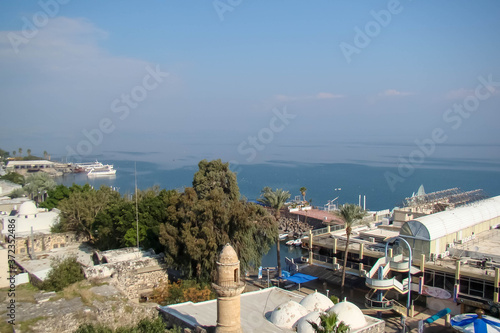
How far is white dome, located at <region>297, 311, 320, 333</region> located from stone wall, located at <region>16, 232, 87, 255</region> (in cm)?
2269

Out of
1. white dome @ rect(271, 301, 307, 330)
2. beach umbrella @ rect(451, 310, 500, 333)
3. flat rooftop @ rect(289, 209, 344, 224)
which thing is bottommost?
flat rooftop @ rect(289, 209, 344, 224)

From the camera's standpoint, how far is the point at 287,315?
54.5 feet

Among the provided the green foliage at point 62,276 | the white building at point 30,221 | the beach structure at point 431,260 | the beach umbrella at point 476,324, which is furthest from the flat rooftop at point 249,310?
the white building at point 30,221

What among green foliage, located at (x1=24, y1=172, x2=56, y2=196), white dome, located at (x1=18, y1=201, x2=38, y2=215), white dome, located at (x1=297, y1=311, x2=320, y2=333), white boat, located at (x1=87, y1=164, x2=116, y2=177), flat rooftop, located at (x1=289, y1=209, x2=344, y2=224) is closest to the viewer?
white dome, located at (x1=297, y1=311, x2=320, y2=333)

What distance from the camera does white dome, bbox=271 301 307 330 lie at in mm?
16438

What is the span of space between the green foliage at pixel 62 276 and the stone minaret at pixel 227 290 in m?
11.2

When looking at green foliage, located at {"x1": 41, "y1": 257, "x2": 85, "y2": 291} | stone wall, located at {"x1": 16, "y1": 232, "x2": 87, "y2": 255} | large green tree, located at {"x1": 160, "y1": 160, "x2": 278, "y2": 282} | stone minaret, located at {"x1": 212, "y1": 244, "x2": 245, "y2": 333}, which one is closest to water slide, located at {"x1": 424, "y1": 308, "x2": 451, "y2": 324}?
large green tree, located at {"x1": 160, "y1": 160, "x2": 278, "y2": 282}

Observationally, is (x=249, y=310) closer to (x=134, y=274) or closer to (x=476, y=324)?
(x=134, y=274)

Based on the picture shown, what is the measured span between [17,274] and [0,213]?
18246mm

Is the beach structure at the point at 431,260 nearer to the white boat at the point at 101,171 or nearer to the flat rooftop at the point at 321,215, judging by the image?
the flat rooftop at the point at 321,215

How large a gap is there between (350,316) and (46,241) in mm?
25177

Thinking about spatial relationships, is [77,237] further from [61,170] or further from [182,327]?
[61,170]

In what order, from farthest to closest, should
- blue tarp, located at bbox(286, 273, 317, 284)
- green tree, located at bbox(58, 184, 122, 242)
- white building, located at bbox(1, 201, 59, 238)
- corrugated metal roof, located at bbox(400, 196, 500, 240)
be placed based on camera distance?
green tree, located at bbox(58, 184, 122, 242) → white building, located at bbox(1, 201, 59, 238) → blue tarp, located at bbox(286, 273, 317, 284) → corrugated metal roof, located at bbox(400, 196, 500, 240)

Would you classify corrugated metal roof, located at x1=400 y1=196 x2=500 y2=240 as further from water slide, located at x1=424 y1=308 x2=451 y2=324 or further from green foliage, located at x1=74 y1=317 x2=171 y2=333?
green foliage, located at x1=74 y1=317 x2=171 y2=333
